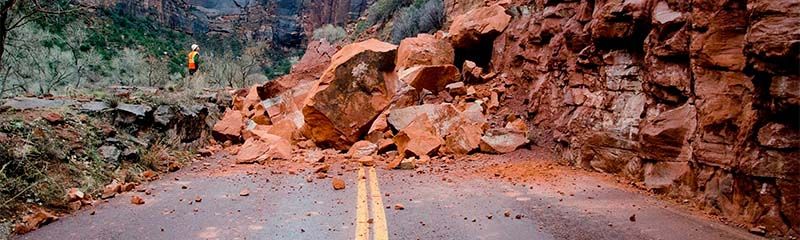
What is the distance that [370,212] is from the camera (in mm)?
5137

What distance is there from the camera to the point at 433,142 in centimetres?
907

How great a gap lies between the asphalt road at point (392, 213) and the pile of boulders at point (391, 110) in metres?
2.23

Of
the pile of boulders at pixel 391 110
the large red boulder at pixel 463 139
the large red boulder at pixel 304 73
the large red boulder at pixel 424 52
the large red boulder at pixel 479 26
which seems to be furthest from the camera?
the large red boulder at pixel 304 73

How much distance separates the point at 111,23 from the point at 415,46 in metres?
Answer: 34.6

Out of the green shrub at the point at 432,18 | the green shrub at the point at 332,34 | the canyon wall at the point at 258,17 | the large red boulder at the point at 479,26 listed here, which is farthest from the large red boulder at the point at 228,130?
the canyon wall at the point at 258,17

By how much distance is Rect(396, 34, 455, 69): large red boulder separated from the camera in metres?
12.7

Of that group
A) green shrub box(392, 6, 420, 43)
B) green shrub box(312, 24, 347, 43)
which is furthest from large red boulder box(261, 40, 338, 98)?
green shrub box(312, 24, 347, 43)

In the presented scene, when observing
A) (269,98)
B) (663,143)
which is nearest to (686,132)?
(663,143)

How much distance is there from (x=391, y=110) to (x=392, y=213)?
5518 mm

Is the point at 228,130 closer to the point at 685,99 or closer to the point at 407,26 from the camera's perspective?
the point at 685,99

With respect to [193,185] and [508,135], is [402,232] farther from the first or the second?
[508,135]

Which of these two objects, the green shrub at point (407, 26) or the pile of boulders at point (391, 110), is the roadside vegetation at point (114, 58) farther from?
the green shrub at point (407, 26)

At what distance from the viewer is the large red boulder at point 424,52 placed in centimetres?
1268

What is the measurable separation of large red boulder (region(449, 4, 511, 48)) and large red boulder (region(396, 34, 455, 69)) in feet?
1.19
